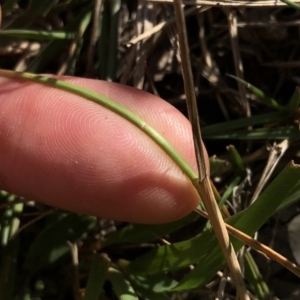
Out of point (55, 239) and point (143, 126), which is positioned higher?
point (143, 126)

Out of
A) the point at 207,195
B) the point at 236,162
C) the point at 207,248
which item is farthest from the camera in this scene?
the point at 236,162

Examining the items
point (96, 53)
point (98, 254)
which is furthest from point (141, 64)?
point (98, 254)

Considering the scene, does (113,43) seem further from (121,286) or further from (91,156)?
(121,286)

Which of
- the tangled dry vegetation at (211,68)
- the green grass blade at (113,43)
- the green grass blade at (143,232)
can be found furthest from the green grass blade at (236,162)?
the green grass blade at (113,43)

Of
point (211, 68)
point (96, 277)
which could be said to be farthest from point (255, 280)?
point (211, 68)

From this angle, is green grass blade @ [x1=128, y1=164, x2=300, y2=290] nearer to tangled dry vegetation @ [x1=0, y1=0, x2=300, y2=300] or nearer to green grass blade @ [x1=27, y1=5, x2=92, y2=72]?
tangled dry vegetation @ [x1=0, y1=0, x2=300, y2=300]

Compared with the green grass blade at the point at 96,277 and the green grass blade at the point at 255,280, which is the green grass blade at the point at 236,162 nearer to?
the green grass blade at the point at 255,280

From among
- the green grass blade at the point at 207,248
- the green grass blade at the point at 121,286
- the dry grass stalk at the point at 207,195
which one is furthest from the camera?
the green grass blade at the point at 121,286
